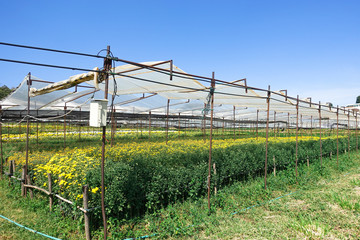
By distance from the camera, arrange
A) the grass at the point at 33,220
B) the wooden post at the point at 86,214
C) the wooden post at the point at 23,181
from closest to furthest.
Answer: the wooden post at the point at 86,214 → the grass at the point at 33,220 → the wooden post at the point at 23,181

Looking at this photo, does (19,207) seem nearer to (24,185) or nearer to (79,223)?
(24,185)

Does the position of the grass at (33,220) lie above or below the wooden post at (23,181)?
below

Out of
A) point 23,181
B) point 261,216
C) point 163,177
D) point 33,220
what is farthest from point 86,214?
point 261,216

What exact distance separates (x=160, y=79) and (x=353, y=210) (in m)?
6.20

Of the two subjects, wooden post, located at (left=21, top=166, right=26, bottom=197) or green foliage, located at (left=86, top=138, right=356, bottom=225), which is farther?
wooden post, located at (left=21, top=166, right=26, bottom=197)

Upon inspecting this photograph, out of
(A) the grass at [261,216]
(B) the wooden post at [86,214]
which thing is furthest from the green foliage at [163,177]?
(A) the grass at [261,216]

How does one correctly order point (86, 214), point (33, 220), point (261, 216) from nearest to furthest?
point (86, 214) < point (33, 220) < point (261, 216)

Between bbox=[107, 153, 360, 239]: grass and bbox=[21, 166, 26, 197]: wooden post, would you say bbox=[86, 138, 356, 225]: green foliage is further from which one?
bbox=[21, 166, 26, 197]: wooden post

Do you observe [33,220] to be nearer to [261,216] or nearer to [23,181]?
[23,181]

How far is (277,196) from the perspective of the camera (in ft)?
21.7

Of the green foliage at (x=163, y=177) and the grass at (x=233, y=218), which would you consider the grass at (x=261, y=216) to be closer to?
the grass at (x=233, y=218)

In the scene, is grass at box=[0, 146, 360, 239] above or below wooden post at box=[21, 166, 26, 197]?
below

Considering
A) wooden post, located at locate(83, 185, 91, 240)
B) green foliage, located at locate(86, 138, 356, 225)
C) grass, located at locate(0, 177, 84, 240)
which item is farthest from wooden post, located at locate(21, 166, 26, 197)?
wooden post, located at locate(83, 185, 91, 240)

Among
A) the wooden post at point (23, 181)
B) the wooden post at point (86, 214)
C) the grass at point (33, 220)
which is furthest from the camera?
the wooden post at point (23, 181)
